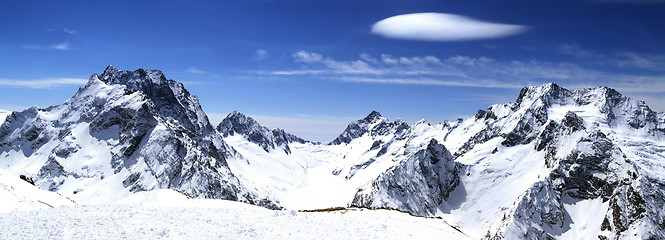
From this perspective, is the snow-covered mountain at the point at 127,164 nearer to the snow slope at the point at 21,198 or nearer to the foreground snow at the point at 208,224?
the snow slope at the point at 21,198

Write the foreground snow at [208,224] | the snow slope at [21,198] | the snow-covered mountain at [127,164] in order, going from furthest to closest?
the snow-covered mountain at [127,164] → the snow slope at [21,198] → the foreground snow at [208,224]

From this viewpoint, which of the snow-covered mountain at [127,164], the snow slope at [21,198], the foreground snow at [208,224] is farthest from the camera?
the snow-covered mountain at [127,164]

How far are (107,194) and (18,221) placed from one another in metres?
154

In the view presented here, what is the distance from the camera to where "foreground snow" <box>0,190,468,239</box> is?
27344mm

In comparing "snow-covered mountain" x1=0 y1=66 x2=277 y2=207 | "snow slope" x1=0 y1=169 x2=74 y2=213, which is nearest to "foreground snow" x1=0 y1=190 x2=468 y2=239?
"snow slope" x1=0 y1=169 x2=74 y2=213

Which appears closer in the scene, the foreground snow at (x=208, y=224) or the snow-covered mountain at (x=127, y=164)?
the foreground snow at (x=208, y=224)

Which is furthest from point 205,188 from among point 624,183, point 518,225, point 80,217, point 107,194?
point 624,183

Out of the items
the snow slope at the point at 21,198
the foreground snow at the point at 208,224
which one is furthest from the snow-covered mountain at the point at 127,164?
the foreground snow at the point at 208,224

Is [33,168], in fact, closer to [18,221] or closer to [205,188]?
[205,188]

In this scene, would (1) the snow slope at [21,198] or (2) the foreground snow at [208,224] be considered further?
(1) the snow slope at [21,198]

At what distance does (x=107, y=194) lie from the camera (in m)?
165

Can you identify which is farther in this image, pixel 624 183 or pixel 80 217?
pixel 624 183

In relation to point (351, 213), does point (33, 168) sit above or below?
below

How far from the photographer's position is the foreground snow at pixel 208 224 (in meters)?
27.3
